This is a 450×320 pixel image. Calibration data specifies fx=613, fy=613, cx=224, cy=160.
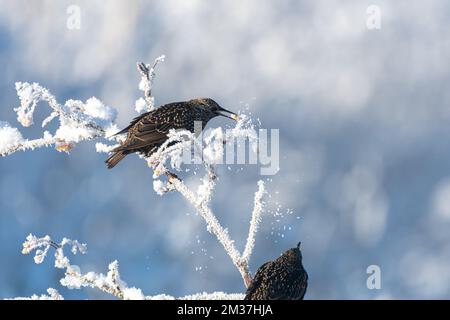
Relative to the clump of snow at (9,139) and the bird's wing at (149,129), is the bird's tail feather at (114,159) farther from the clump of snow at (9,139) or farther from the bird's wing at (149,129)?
the clump of snow at (9,139)

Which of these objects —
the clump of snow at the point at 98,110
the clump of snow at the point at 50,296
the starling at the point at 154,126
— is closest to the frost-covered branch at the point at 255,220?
the clump of snow at the point at 50,296

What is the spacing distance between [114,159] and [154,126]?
0.76 m

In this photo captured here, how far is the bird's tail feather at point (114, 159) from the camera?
8.75 meters

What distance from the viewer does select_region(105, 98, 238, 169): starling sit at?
8781mm

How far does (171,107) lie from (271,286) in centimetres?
346

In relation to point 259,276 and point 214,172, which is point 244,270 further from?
point 259,276

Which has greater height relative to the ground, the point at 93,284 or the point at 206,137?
the point at 206,137

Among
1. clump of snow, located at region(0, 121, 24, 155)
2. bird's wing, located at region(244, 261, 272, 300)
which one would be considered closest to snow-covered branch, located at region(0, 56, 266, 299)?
clump of snow, located at region(0, 121, 24, 155)

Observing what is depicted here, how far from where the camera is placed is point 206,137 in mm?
5590

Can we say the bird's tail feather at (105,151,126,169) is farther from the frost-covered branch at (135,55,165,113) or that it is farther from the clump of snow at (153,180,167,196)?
the clump of snow at (153,180,167,196)
